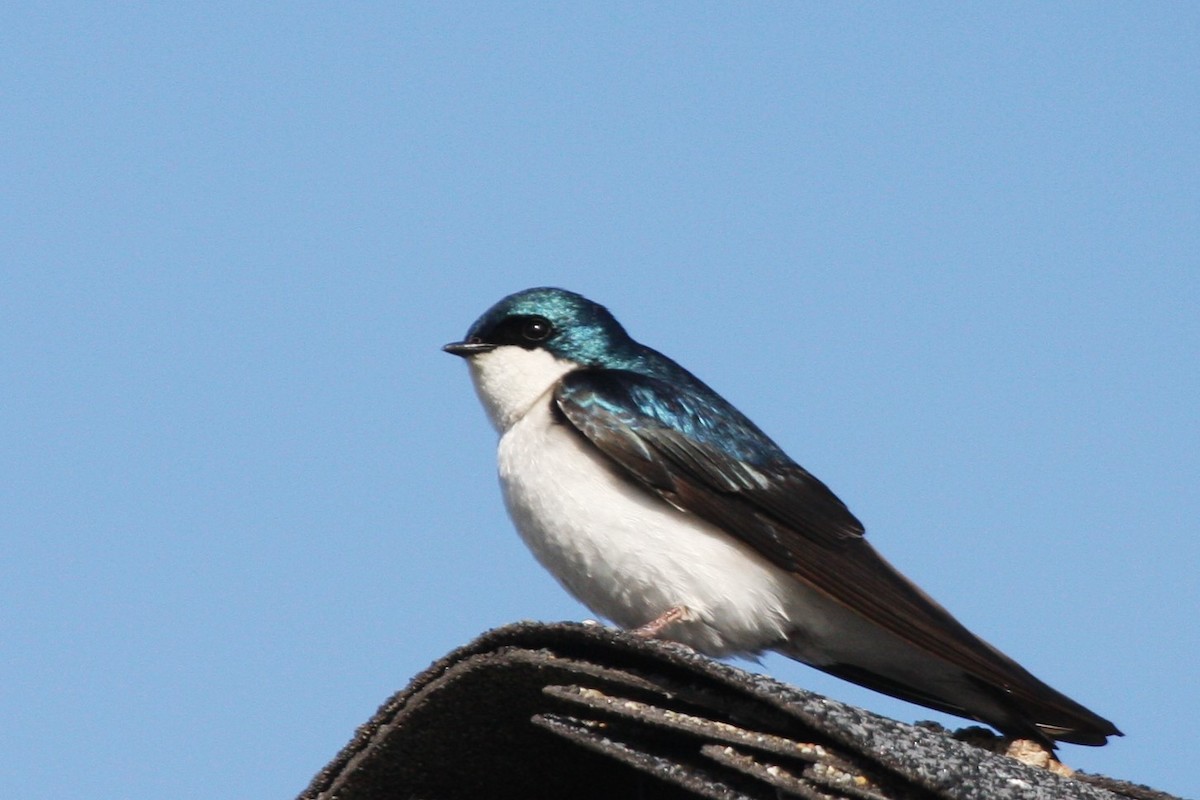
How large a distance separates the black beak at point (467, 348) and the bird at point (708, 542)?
30cm

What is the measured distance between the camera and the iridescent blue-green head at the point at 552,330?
5.28 m

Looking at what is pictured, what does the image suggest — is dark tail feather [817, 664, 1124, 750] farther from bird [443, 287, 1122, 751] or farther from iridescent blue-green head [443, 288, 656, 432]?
iridescent blue-green head [443, 288, 656, 432]

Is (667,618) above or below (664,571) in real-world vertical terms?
below

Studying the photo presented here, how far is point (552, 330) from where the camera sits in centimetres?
532

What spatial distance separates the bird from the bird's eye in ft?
0.97

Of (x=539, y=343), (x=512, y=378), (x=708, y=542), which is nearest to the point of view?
(x=708, y=542)

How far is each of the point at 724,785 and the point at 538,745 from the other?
23.7 inches

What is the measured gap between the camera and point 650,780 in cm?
356

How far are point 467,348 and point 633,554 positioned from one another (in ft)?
3.42

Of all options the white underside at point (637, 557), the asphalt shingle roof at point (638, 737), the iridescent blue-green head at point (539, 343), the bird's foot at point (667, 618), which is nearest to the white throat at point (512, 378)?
the iridescent blue-green head at point (539, 343)

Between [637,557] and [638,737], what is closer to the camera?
[638,737]

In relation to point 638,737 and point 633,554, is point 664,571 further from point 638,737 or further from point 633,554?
point 638,737

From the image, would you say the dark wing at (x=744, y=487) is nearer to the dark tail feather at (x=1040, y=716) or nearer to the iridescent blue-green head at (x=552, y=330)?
the dark tail feather at (x=1040, y=716)

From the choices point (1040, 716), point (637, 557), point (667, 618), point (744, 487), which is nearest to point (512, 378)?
point (744, 487)
